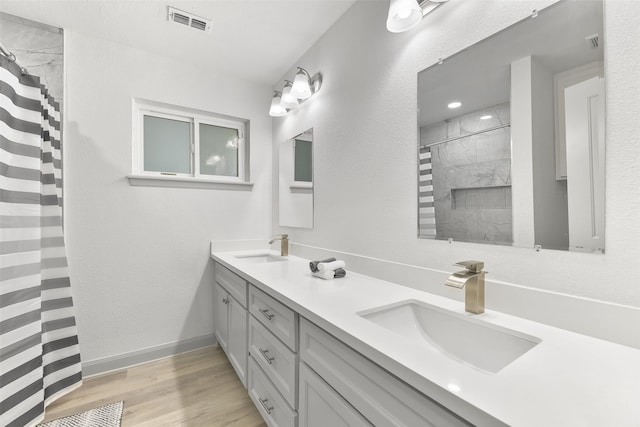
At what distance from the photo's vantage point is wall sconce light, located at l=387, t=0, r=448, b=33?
112 cm

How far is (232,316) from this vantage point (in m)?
1.79

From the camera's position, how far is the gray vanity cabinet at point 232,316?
158 cm

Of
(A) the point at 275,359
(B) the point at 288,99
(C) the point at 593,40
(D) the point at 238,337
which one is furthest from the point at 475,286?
(B) the point at 288,99

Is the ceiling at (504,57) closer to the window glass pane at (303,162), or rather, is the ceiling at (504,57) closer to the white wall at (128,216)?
the window glass pane at (303,162)

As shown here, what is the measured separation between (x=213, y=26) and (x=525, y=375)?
2.25 m

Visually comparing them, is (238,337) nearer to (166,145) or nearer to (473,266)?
(473,266)

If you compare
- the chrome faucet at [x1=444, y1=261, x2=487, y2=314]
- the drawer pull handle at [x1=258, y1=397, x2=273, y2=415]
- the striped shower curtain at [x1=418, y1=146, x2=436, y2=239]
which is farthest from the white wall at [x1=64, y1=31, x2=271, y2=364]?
the chrome faucet at [x1=444, y1=261, x2=487, y2=314]

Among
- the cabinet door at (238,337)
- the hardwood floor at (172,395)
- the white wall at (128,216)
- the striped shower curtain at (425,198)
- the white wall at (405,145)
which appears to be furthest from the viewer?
the white wall at (128,216)

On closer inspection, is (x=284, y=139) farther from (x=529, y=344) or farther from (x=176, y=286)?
(x=529, y=344)

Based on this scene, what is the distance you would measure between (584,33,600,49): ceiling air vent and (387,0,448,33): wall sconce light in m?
0.55

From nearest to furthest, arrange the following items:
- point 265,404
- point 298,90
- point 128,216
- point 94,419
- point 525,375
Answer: point 525,375 → point 265,404 → point 94,419 → point 298,90 → point 128,216

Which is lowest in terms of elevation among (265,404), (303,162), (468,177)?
(265,404)

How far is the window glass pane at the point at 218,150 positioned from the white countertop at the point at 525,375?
6.05 ft

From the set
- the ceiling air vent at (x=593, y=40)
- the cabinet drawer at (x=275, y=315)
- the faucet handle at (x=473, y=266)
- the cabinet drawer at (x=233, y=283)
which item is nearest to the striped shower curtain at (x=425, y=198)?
the faucet handle at (x=473, y=266)
